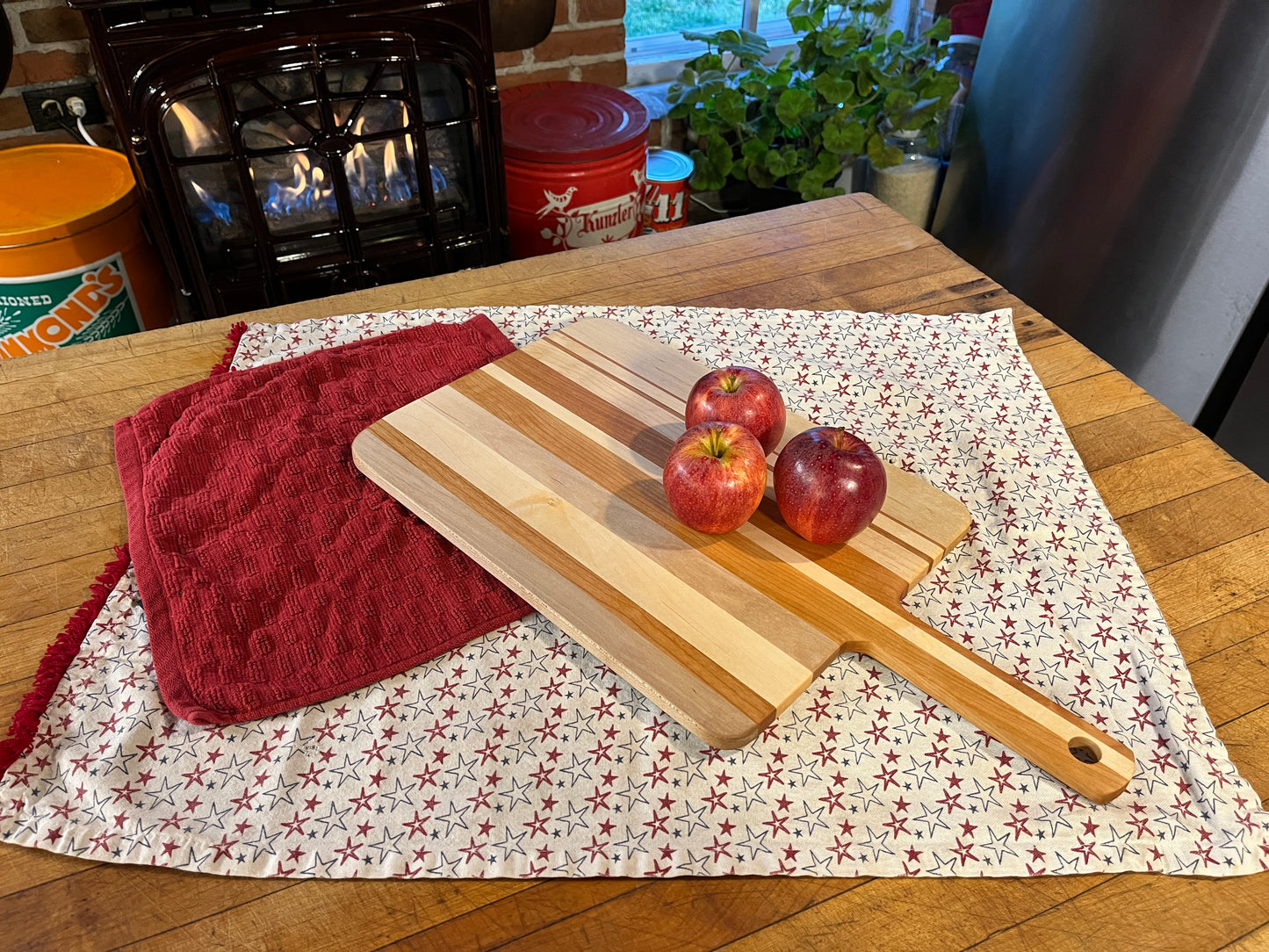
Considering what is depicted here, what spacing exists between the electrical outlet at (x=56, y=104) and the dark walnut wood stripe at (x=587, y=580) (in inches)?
51.6

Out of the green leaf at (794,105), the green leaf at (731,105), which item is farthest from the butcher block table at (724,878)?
the green leaf at (731,105)

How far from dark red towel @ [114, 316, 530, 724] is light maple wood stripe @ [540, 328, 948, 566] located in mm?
138

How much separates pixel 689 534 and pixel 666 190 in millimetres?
1430

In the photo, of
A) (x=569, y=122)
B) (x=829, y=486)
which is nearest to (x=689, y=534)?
(x=829, y=486)

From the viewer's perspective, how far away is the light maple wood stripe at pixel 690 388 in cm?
97

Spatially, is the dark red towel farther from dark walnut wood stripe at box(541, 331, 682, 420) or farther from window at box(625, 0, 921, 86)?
window at box(625, 0, 921, 86)

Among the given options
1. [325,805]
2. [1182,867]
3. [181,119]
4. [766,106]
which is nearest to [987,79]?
[766,106]

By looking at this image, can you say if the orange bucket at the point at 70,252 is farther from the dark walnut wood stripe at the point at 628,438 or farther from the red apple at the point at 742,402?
the red apple at the point at 742,402

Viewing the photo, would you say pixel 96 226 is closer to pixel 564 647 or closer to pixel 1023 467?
pixel 564 647

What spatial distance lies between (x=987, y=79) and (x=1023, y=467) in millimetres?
1273

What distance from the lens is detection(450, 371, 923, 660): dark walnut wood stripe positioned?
0.87 meters

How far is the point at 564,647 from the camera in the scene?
0.90 metres

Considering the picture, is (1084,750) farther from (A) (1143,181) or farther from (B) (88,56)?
(B) (88,56)

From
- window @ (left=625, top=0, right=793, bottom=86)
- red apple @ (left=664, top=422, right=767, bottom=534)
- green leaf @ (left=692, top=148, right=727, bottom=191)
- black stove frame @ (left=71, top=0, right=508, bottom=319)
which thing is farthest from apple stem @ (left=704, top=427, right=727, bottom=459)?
window @ (left=625, top=0, right=793, bottom=86)
